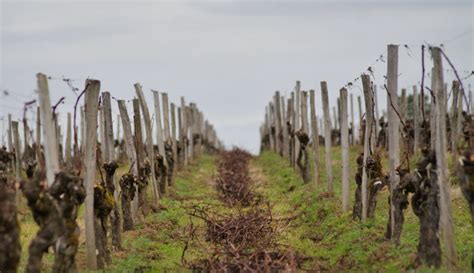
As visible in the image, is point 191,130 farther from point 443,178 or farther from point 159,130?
point 443,178

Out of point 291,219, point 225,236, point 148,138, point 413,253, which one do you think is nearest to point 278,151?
point 148,138

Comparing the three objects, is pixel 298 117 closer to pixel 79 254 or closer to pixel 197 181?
pixel 197 181

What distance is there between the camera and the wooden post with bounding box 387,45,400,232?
39.3ft

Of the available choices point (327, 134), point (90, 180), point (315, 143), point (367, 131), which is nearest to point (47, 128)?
point (90, 180)

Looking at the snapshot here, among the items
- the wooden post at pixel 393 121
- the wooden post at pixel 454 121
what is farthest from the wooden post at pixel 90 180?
the wooden post at pixel 454 121

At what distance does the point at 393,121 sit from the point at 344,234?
9.26 ft

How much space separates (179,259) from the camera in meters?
12.4

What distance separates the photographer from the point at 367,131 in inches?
556

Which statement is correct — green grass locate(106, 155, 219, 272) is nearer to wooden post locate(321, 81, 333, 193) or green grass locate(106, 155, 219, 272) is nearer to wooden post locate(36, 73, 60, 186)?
wooden post locate(36, 73, 60, 186)

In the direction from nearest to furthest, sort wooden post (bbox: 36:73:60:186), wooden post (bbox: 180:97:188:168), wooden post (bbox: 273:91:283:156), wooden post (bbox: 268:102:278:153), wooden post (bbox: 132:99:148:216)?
wooden post (bbox: 36:73:60:186) < wooden post (bbox: 132:99:148:216) < wooden post (bbox: 180:97:188:168) < wooden post (bbox: 273:91:283:156) < wooden post (bbox: 268:102:278:153)

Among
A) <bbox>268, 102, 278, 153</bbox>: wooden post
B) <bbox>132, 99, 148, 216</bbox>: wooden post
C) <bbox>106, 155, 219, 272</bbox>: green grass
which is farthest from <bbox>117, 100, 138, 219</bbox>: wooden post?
<bbox>268, 102, 278, 153</bbox>: wooden post

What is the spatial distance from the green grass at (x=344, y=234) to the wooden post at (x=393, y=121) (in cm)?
71

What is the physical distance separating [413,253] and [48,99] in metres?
6.12

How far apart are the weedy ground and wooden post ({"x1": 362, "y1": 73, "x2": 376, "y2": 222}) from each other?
0.53 m
